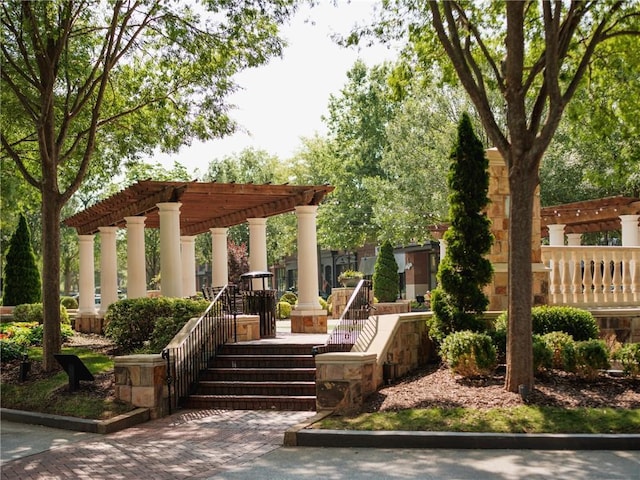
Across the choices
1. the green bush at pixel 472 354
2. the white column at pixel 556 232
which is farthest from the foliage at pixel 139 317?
the white column at pixel 556 232

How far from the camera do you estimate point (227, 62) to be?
16453 millimetres

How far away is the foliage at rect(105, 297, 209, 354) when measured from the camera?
15.6 m

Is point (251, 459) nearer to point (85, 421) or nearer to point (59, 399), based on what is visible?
point (85, 421)

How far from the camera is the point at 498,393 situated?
9.70 meters

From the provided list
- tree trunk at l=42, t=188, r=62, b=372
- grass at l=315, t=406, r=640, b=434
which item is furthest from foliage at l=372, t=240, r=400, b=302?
grass at l=315, t=406, r=640, b=434

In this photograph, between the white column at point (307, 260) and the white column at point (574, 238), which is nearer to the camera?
the white column at point (307, 260)

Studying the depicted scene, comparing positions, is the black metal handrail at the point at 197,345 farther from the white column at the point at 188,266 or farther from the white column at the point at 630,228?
the white column at the point at 630,228

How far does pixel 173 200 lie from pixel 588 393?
10133mm

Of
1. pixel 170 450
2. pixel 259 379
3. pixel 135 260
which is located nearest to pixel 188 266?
pixel 135 260

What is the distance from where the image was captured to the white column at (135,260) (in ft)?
66.7

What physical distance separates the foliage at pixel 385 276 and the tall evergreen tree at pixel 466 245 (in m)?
17.7

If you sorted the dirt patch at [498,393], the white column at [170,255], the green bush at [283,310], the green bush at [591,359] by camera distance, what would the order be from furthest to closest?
1. the green bush at [283,310]
2. the white column at [170,255]
3. the green bush at [591,359]
4. the dirt patch at [498,393]

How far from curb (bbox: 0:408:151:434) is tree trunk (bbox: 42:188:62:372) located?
7.52ft

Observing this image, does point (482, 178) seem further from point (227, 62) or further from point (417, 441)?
point (227, 62)
